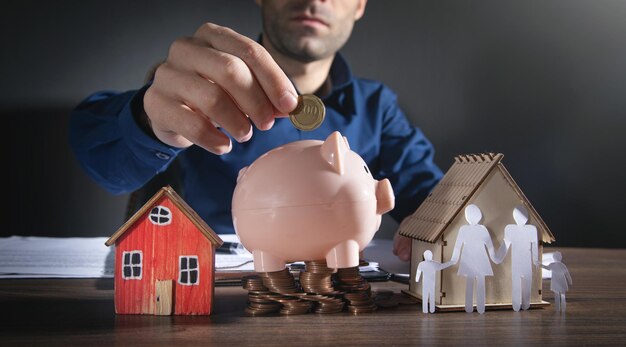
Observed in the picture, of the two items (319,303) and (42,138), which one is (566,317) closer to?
(319,303)

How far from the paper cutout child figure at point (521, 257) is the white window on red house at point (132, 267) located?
1.62 ft

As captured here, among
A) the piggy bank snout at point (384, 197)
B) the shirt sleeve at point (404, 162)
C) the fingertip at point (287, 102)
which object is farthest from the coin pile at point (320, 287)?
the shirt sleeve at point (404, 162)

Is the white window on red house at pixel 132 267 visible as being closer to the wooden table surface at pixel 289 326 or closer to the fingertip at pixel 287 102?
the wooden table surface at pixel 289 326

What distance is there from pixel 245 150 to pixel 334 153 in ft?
3.90

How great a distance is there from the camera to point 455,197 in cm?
85

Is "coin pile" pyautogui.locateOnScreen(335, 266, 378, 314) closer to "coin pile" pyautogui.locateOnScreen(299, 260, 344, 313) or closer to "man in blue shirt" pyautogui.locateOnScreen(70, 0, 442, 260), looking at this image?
"coin pile" pyautogui.locateOnScreen(299, 260, 344, 313)

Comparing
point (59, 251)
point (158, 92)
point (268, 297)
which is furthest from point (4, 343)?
point (59, 251)

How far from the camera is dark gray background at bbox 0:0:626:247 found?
2.45 metres

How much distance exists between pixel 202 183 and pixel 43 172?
0.88m

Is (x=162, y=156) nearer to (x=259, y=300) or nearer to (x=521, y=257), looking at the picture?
(x=259, y=300)

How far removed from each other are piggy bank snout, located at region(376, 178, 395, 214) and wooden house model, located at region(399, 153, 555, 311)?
93mm

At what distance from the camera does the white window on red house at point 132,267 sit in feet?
2.56

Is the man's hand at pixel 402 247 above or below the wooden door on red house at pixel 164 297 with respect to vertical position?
above

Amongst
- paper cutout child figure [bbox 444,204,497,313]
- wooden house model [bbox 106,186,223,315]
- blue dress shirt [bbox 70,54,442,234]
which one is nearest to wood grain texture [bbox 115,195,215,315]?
wooden house model [bbox 106,186,223,315]
